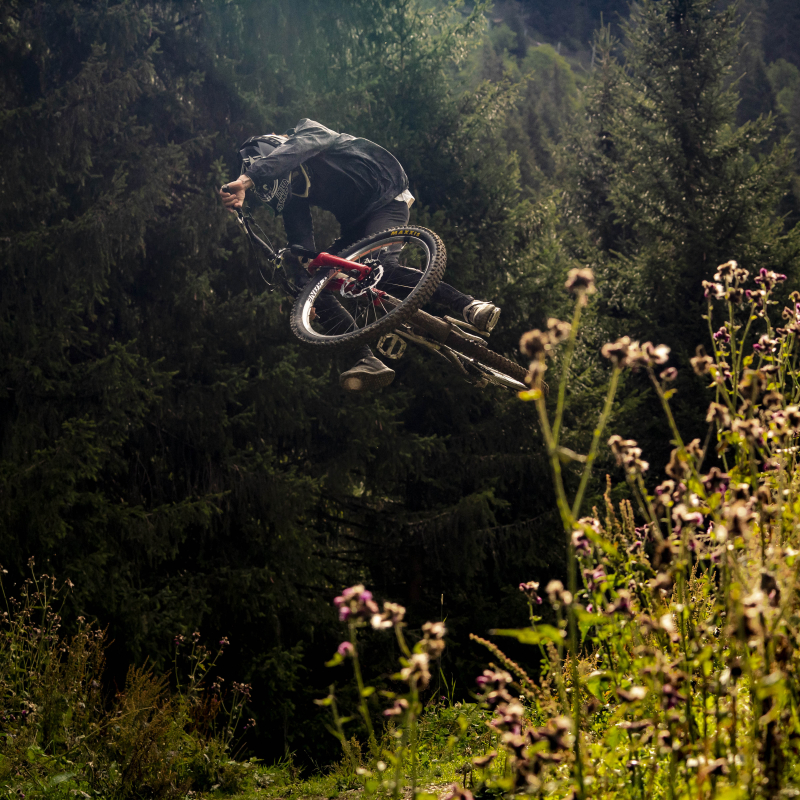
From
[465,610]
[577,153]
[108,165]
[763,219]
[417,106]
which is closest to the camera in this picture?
[108,165]

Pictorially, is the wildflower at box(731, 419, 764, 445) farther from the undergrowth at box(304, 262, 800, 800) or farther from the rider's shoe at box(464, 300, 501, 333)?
the rider's shoe at box(464, 300, 501, 333)

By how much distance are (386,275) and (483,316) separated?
0.92m

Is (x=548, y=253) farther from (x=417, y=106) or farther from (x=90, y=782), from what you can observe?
(x=90, y=782)

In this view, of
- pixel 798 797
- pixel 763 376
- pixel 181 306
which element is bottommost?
pixel 798 797

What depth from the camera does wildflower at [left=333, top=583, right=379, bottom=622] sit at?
A: 168 centimetres

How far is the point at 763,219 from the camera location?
468 inches

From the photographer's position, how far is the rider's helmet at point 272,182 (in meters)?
6.04

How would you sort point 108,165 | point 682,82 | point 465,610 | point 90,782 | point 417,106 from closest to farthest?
point 90,782, point 108,165, point 465,610, point 417,106, point 682,82

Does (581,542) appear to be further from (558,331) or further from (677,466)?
(558,331)

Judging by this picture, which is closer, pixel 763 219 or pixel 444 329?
pixel 444 329

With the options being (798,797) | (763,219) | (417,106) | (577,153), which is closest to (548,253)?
(417,106)

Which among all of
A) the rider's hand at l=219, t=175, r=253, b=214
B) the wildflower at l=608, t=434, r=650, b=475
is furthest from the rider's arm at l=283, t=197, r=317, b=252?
the wildflower at l=608, t=434, r=650, b=475

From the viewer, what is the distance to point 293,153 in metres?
5.82

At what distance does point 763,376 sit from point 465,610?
25.9ft
